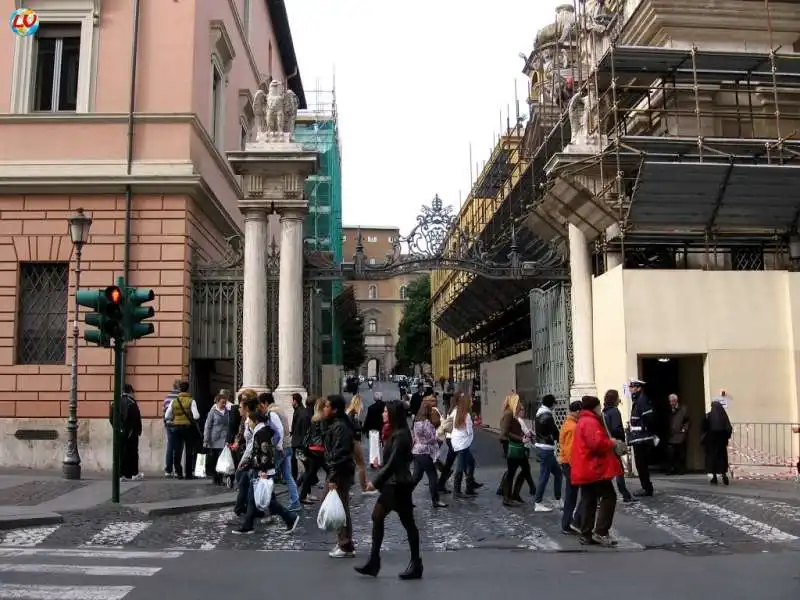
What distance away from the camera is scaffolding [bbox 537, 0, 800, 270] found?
16.4 m

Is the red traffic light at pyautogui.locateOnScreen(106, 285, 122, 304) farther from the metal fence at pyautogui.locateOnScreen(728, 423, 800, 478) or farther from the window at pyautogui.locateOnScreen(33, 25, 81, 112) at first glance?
the metal fence at pyautogui.locateOnScreen(728, 423, 800, 478)

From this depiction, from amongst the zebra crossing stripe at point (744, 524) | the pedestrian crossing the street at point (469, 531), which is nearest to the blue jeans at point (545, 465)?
the pedestrian crossing the street at point (469, 531)

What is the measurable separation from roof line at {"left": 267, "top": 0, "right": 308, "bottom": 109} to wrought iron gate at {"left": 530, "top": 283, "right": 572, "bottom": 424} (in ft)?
57.0

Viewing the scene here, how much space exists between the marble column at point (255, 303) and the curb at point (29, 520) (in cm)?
632

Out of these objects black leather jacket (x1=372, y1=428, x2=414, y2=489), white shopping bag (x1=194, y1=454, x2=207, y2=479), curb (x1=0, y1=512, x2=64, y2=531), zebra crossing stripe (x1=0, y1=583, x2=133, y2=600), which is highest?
black leather jacket (x1=372, y1=428, x2=414, y2=489)

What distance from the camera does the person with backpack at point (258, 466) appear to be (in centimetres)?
1012

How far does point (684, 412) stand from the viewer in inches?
587

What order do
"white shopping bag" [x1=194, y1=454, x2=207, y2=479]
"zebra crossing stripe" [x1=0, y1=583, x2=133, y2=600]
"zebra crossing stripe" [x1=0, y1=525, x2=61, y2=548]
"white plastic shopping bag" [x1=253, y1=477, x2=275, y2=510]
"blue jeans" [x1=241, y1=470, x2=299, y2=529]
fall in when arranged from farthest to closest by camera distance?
"white shopping bag" [x1=194, y1=454, x2=207, y2=479] → "blue jeans" [x1=241, y1=470, x2=299, y2=529] → "white plastic shopping bag" [x1=253, y1=477, x2=275, y2=510] → "zebra crossing stripe" [x1=0, y1=525, x2=61, y2=548] → "zebra crossing stripe" [x1=0, y1=583, x2=133, y2=600]

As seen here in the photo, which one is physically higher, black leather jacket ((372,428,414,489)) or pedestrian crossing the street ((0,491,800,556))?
black leather jacket ((372,428,414,489))

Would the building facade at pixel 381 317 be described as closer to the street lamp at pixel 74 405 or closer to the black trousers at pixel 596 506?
the street lamp at pixel 74 405

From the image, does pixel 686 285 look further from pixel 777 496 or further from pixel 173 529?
pixel 173 529

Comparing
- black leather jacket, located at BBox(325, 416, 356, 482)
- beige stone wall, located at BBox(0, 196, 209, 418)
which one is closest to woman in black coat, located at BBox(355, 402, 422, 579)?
black leather jacket, located at BBox(325, 416, 356, 482)

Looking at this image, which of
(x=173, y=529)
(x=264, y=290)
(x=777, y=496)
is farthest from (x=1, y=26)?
(x=777, y=496)

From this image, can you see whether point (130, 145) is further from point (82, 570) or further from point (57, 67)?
point (82, 570)
